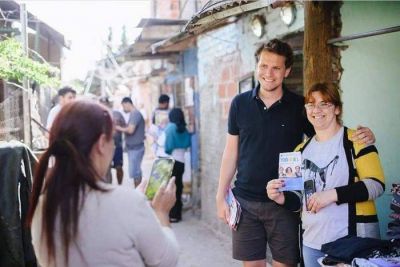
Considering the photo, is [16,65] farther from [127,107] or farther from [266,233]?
[127,107]

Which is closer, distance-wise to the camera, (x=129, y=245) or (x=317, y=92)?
(x=129, y=245)

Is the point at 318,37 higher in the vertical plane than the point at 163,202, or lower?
higher

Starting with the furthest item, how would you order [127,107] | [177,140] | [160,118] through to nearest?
[127,107]
[160,118]
[177,140]

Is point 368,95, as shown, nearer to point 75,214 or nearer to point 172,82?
point 75,214

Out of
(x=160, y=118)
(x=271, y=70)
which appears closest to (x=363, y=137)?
(x=271, y=70)

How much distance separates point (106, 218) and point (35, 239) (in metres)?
0.39

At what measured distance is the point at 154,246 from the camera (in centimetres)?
187

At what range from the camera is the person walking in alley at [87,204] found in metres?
1.78

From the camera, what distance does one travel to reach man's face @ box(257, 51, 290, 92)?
10.8ft

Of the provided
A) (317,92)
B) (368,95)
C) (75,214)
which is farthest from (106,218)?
(368,95)

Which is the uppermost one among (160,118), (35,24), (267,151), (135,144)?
(35,24)

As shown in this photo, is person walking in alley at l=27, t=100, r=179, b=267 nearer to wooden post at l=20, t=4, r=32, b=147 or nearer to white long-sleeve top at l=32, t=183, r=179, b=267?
white long-sleeve top at l=32, t=183, r=179, b=267

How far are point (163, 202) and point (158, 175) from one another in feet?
1.18

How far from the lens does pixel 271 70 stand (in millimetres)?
3305
